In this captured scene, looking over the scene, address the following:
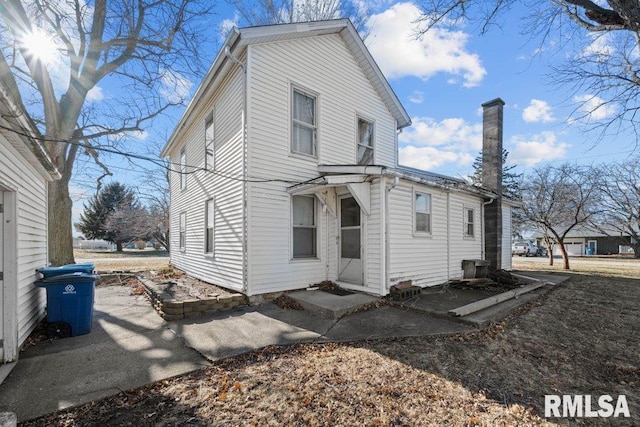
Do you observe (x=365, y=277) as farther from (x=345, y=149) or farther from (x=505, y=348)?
(x=345, y=149)

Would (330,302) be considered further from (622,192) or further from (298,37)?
(622,192)

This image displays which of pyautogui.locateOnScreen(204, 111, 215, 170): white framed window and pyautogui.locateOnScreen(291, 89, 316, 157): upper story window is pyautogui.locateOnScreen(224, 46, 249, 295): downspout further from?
pyautogui.locateOnScreen(204, 111, 215, 170): white framed window

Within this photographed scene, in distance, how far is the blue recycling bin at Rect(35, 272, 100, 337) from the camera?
197 inches

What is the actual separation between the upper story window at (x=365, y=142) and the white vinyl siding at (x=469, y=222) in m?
3.73

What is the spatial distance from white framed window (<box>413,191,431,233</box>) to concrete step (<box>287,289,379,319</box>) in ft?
8.59

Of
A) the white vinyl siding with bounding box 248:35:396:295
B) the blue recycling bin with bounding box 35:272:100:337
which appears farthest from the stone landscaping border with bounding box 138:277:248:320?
the blue recycling bin with bounding box 35:272:100:337

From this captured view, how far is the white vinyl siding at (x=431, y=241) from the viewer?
24.3ft

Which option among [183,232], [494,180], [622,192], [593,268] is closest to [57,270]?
[183,232]

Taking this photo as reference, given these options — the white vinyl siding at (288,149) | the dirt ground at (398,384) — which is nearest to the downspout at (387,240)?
the white vinyl siding at (288,149)

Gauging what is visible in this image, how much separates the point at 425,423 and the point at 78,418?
327 cm

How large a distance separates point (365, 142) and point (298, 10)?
951cm

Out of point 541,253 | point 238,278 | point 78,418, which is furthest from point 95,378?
point 541,253

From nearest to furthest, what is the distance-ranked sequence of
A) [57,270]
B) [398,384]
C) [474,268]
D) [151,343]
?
[398,384], [151,343], [57,270], [474,268]

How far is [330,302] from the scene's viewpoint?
6.34 m
